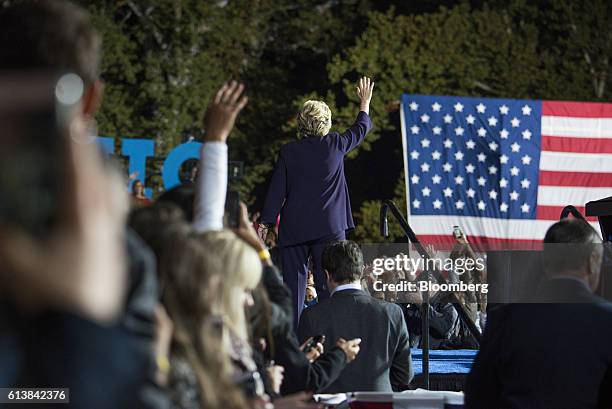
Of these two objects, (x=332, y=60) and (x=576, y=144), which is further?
(x=332, y=60)

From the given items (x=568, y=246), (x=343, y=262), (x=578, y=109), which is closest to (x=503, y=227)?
(x=578, y=109)

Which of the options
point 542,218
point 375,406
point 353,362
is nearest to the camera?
point 375,406

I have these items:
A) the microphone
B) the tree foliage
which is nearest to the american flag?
the microphone

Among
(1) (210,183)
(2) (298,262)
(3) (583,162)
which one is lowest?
(2) (298,262)

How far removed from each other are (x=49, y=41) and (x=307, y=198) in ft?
16.5

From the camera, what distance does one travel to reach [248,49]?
26.1 metres

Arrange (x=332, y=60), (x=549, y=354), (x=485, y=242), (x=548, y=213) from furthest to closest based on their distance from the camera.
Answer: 1. (x=332, y=60)
2. (x=485, y=242)
3. (x=548, y=213)
4. (x=549, y=354)

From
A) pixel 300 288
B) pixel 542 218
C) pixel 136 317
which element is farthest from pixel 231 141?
pixel 136 317

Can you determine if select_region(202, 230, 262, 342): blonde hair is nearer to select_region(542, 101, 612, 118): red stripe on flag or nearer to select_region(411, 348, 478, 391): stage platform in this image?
select_region(411, 348, 478, 391): stage platform

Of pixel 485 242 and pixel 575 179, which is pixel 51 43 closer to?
pixel 575 179

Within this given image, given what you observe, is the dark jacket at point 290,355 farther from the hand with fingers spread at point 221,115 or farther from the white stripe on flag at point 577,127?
the white stripe on flag at point 577,127

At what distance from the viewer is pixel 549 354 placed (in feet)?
11.7

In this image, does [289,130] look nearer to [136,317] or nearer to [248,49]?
[248,49]

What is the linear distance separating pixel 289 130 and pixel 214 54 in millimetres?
2599
